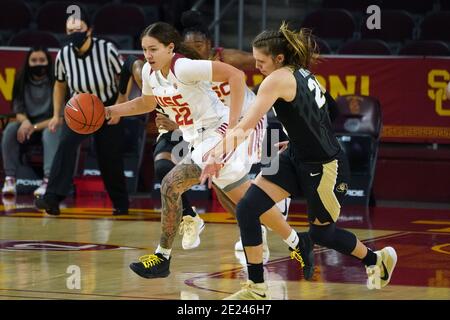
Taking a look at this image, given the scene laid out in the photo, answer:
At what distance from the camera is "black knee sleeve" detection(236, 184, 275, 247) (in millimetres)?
6918

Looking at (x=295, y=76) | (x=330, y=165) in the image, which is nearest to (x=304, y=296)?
(x=330, y=165)

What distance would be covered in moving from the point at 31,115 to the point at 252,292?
7607 mm

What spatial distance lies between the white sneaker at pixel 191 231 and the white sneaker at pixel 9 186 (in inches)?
185

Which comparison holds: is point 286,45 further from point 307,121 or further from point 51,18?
A: point 51,18

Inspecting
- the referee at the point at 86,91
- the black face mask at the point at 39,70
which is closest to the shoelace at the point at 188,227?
the referee at the point at 86,91

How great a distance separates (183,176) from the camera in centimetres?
808

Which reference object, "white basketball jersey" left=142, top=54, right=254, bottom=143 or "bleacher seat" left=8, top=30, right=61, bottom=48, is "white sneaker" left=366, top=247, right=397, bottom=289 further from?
"bleacher seat" left=8, top=30, right=61, bottom=48

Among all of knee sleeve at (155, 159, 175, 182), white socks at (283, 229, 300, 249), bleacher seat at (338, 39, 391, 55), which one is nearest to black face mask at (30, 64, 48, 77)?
bleacher seat at (338, 39, 391, 55)

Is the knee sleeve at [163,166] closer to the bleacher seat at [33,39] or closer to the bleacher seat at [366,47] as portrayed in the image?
the bleacher seat at [366,47]

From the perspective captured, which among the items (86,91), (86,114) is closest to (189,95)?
(86,114)

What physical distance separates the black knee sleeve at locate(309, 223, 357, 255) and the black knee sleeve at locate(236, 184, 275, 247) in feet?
1.41

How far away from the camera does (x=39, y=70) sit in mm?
13742

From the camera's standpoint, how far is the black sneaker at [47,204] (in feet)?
38.0
